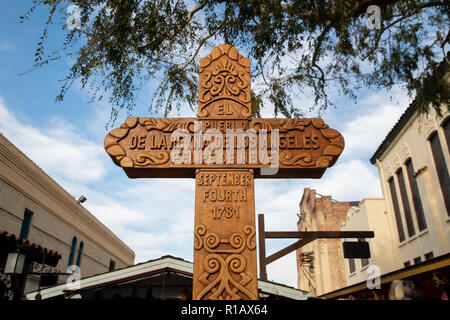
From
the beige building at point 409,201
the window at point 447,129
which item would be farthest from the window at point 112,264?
→ the window at point 447,129

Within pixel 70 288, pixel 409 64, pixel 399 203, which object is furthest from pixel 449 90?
pixel 399 203

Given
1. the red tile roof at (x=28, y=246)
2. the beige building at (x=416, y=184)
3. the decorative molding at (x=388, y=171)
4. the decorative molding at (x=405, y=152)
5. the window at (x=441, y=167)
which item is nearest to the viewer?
the red tile roof at (x=28, y=246)

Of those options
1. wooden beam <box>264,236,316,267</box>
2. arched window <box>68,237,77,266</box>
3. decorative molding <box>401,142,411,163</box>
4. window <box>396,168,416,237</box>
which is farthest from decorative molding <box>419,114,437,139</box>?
arched window <box>68,237,77,266</box>

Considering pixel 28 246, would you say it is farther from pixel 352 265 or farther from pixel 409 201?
pixel 352 265

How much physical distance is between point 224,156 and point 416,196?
15.1m

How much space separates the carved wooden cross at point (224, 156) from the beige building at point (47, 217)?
7110 mm

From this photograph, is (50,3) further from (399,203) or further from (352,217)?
(352,217)

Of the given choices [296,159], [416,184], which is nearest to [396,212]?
[416,184]

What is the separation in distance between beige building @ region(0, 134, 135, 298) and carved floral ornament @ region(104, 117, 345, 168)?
6.98 metres

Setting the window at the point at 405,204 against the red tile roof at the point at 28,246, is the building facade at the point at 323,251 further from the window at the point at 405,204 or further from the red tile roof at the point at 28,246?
the red tile roof at the point at 28,246

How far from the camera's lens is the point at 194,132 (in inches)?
110

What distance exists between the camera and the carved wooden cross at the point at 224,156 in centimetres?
241
